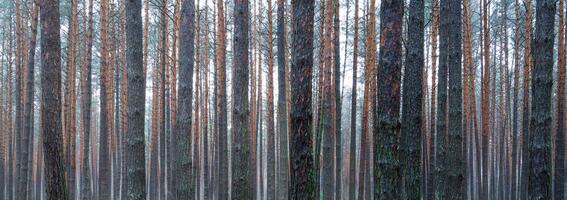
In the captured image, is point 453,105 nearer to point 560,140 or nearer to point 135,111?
point 135,111

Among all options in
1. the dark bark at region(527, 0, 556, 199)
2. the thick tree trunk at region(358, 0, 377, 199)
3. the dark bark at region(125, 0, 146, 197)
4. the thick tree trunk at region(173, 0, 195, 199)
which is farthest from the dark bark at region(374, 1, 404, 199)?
the thick tree trunk at region(358, 0, 377, 199)

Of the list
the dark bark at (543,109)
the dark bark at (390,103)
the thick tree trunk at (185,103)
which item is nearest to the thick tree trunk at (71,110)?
the thick tree trunk at (185,103)

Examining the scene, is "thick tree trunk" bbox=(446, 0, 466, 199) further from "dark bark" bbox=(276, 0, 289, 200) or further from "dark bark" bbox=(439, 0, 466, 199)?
"dark bark" bbox=(276, 0, 289, 200)

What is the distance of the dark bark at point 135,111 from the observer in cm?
576

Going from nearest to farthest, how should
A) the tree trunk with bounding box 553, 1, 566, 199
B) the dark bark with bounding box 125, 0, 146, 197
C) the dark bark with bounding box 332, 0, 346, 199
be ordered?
1. the dark bark with bounding box 125, 0, 146, 197
2. the tree trunk with bounding box 553, 1, 566, 199
3. the dark bark with bounding box 332, 0, 346, 199

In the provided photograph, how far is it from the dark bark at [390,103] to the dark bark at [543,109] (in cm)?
138

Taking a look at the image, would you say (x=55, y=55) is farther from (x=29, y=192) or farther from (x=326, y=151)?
(x=29, y=192)

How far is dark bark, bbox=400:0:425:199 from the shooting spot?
5.83 meters

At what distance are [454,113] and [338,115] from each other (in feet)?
12.4

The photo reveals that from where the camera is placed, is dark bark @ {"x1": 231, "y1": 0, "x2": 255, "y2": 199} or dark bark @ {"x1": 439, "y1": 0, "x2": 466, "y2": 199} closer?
dark bark @ {"x1": 439, "y1": 0, "x2": 466, "y2": 199}

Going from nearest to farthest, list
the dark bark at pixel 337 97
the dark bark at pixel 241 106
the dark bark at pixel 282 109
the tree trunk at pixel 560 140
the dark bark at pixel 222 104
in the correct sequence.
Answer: the dark bark at pixel 241 106 < the dark bark at pixel 282 109 < the tree trunk at pixel 560 140 < the dark bark at pixel 337 97 < the dark bark at pixel 222 104

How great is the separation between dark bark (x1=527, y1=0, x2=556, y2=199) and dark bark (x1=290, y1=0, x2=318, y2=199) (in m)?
2.22

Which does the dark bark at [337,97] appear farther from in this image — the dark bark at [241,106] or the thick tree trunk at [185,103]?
the thick tree trunk at [185,103]

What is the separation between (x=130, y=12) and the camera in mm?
5941
